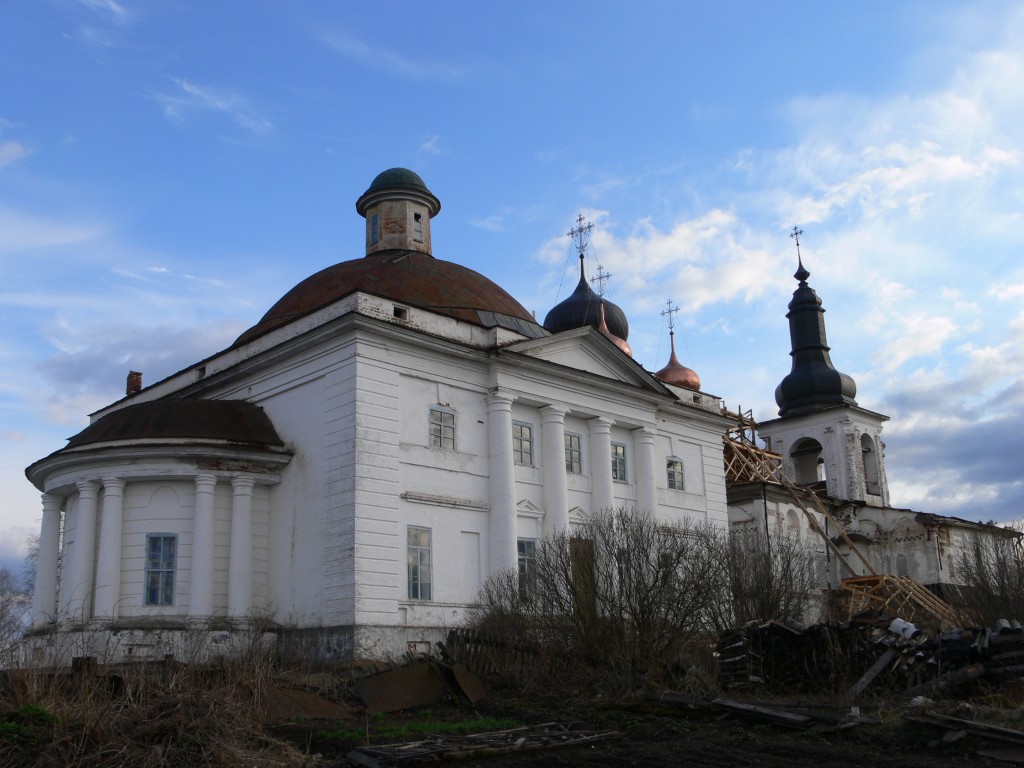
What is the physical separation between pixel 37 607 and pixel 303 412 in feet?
20.8

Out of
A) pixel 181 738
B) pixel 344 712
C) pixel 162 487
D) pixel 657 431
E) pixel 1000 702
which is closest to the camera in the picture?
pixel 181 738

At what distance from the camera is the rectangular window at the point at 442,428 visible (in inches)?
819

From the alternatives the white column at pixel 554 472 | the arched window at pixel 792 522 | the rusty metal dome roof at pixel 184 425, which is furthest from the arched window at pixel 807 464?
the rusty metal dome roof at pixel 184 425

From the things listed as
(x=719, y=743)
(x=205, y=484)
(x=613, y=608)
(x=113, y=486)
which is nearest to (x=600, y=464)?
(x=613, y=608)

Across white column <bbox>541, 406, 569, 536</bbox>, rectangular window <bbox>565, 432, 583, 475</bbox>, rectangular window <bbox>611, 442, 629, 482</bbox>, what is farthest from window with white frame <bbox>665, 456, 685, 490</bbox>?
white column <bbox>541, 406, 569, 536</bbox>

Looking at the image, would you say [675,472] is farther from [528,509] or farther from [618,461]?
[528,509]

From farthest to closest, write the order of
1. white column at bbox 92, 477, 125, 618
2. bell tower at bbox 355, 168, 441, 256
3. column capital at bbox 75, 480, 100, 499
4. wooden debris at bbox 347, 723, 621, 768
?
bell tower at bbox 355, 168, 441, 256
column capital at bbox 75, 480, 100, 499
white column at bbox 92, 477, 125, 618
wooden debris at bbox 347, 723, 621, 768

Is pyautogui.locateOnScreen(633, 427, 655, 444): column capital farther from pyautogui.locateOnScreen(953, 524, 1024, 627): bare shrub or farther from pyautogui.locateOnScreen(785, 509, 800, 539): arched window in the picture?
pyautogui.locateOnScreen(785, 509, 800, 539): arched window

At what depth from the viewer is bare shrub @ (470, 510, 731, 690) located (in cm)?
1509

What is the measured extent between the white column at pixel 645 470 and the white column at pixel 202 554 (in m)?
9.90

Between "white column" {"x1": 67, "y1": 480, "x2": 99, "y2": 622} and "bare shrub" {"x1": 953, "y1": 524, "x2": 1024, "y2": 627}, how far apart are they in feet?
55.3

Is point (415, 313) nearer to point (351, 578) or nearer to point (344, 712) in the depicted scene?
point (351, 578)

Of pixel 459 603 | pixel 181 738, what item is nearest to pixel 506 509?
pixel 459 603

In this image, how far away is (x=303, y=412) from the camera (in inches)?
808
